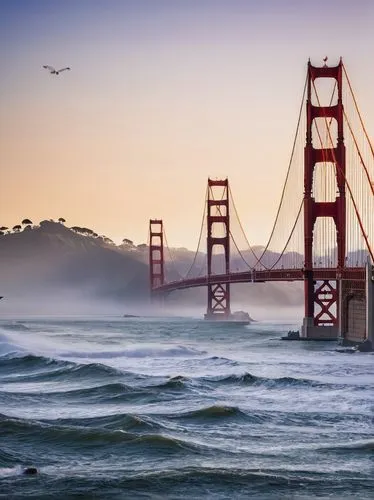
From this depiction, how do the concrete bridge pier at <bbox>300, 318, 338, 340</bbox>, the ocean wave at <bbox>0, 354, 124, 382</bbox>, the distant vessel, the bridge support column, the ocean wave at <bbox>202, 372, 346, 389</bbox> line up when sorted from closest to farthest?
the ocean wave at <bbox>202, 372, 346, 389</bbox>
the ocean wave at <bbox>0, 354, 124, 382</bbox>
the bridge support column
the concrete bridge pier at <bbox>300, 318, 338, 340</bbox>
the distant vessel

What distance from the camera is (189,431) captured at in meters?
22.5

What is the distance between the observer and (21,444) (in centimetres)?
2081

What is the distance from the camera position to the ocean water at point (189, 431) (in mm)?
17016

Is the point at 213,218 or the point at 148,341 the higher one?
the point at 213,218

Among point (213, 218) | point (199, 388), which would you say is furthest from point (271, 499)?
point (213, 218)

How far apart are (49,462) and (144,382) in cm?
1489

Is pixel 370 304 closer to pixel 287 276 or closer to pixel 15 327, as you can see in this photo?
pixel 287 276

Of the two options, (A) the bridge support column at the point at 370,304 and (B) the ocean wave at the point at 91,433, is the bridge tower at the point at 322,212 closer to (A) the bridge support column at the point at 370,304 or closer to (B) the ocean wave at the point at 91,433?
(A) the bridge support column at the point at 370,304

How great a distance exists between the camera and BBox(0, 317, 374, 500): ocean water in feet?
55.8

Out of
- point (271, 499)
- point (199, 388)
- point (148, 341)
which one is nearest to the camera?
point (271, 499)

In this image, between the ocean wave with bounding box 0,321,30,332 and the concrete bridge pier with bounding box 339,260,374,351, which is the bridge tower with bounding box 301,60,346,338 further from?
the ocean wave with bounding box 0,321,30,332

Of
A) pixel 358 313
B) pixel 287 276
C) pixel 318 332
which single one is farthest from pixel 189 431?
pixel 287 276

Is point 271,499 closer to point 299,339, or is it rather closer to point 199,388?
point 199,388

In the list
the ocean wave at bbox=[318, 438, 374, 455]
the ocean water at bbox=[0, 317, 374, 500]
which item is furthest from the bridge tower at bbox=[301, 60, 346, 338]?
the ocean wave at bbox=[318, 438, 374, 455]
